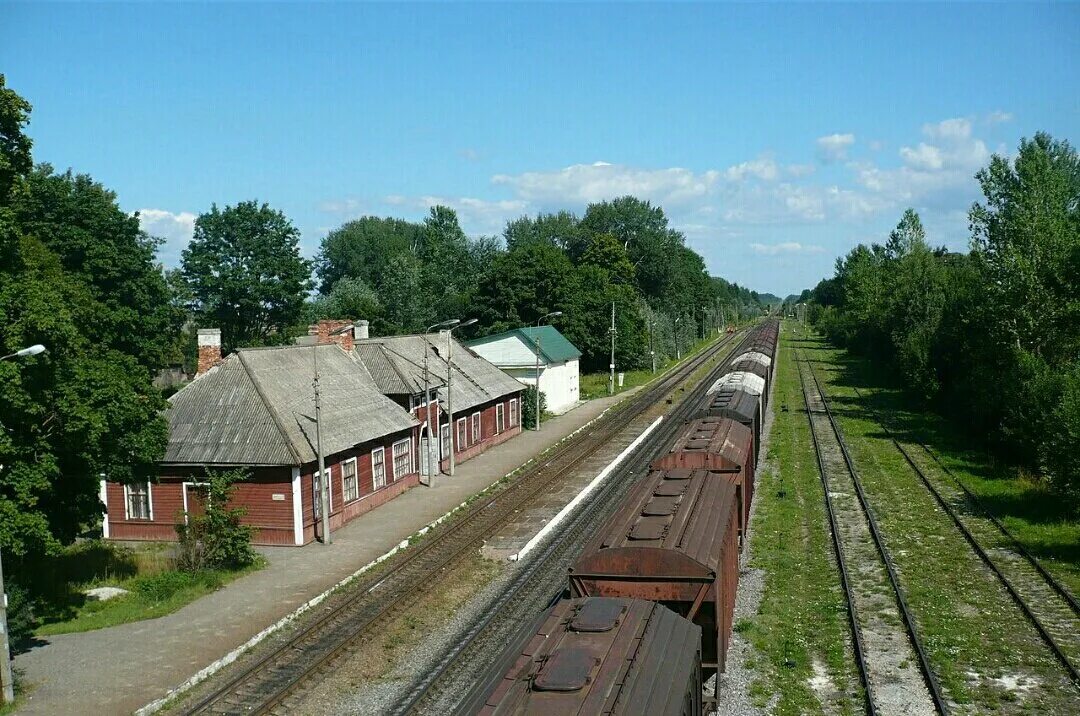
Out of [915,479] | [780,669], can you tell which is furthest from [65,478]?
[915,479]

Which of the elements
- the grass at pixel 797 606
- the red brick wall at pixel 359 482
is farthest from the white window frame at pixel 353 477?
the grass at pixel 797 606

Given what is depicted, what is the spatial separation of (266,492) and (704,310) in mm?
130697

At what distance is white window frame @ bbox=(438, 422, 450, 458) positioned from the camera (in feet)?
124

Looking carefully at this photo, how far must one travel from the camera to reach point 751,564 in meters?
22.1

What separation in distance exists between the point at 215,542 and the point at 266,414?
5.05 m

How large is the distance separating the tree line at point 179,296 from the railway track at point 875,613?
1538 cm

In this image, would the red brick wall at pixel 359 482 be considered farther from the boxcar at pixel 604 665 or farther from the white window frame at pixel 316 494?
the boxcar at pixel 604 665

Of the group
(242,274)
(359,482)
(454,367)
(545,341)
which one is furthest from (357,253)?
(359,482)

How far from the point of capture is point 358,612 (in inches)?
773

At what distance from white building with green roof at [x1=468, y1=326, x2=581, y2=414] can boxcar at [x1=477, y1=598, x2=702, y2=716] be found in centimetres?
4230

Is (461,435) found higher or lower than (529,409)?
lower

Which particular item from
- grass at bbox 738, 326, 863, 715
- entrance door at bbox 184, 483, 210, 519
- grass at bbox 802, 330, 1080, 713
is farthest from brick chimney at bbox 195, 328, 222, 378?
grass at bbox 802, 330, 1080, 713

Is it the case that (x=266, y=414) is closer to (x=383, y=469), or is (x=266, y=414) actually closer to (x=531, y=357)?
(x=383, y=469)

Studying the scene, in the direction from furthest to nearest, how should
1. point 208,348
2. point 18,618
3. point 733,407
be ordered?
point 208,348, point 733,407, point 18,618
